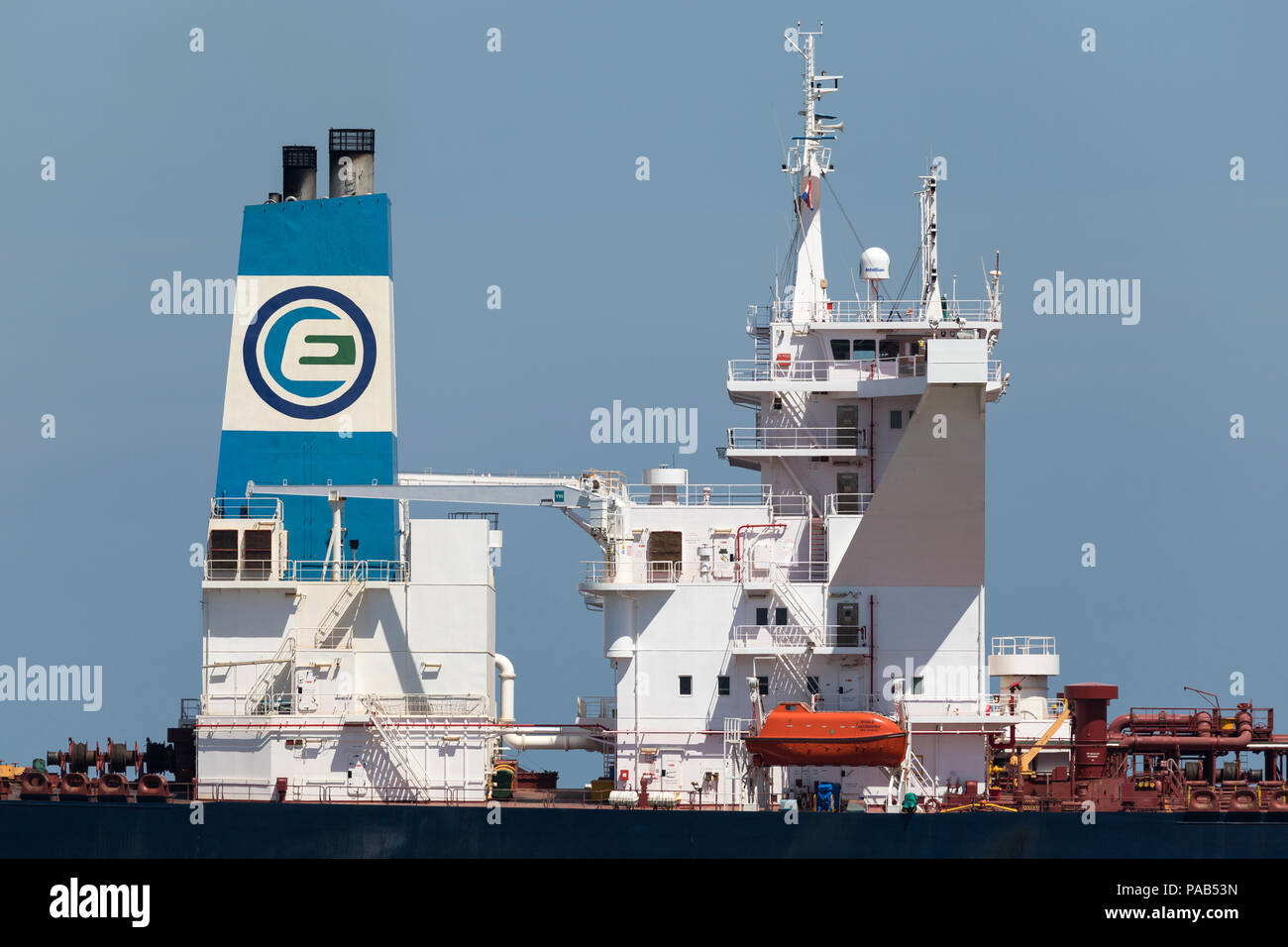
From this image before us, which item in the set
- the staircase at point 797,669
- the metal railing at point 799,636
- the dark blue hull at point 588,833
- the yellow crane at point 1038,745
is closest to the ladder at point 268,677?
the dark blue hull at point 588,833

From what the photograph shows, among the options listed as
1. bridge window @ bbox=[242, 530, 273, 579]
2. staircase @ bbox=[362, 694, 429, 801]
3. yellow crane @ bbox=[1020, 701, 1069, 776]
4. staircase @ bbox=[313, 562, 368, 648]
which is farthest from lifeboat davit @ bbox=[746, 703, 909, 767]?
bridge window @ bbox=[242, 530, 273, 579]

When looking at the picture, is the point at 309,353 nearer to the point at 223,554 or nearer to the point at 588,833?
the point at 223,554

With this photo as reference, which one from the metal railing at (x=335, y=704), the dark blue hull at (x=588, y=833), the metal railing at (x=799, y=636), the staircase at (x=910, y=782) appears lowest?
the dark blue hull at (x=588, y=833)

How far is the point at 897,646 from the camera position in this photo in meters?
36.8

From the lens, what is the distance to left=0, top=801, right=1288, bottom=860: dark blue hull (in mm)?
35062

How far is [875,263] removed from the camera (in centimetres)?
3944

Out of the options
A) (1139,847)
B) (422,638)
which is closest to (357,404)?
(422,638)

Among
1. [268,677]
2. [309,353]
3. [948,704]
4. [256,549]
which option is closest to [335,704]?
[268,677]

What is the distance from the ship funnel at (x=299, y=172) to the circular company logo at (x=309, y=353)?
246 cm

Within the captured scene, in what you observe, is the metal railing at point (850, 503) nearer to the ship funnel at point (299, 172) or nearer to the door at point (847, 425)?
the door at point (847, 425)

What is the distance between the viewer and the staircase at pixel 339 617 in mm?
37750
